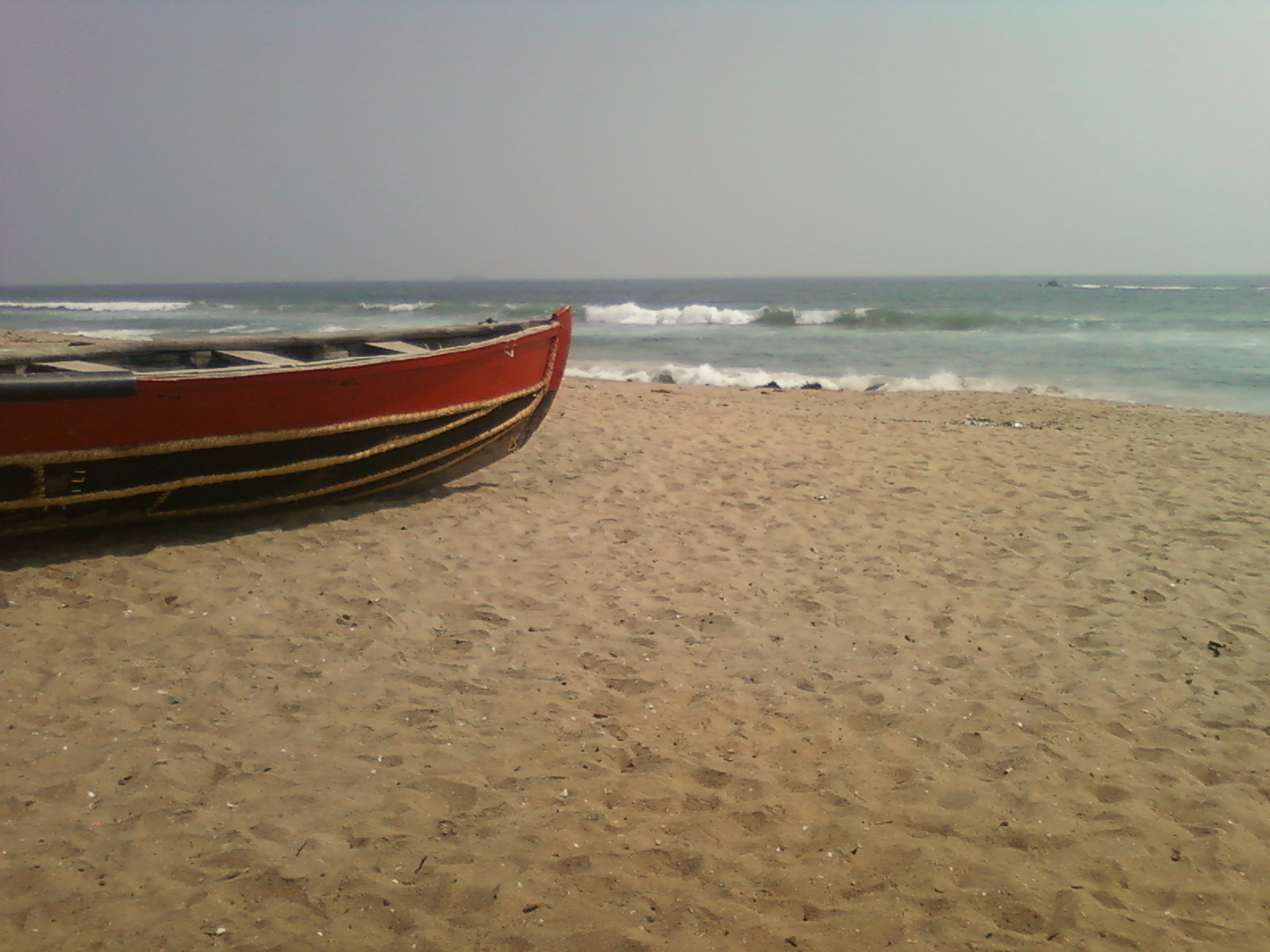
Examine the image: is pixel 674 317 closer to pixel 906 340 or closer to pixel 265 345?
pixel 906 340

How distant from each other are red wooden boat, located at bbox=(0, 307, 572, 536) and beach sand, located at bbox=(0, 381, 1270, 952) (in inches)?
11.5

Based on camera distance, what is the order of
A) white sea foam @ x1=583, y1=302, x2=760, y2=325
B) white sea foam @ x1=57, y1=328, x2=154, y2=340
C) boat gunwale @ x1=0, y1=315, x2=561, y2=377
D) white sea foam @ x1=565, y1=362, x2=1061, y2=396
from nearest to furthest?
boat gunwale @ x1=0, y1=315, x2=561, y2=377, white sea foam @ x1=565, y1=362, x2=1061, y2=396, white sea foam @ x1=57, y1=328, x2=154, y2=340, white sea foam @ x1=583, y1=302, x2=760, y2=325

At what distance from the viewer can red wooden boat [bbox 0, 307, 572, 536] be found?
436 cm

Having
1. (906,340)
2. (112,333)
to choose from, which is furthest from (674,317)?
(112,333)

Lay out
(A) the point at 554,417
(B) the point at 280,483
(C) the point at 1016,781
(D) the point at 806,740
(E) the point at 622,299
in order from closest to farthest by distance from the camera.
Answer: (C) the point at 1016,781, (D) the point at 806,740, (B) the point at 280,483, (A) the point at 554,417, (E) the point at 622,299

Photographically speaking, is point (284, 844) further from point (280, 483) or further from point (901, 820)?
point (280, 483)

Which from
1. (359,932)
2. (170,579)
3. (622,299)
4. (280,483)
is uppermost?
(622,299)

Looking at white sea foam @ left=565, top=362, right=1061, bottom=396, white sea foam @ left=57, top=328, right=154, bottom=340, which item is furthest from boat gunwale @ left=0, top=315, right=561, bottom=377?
white sea foam @ left=57, top=328, right=154, bottom=340

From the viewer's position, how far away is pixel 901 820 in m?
2.88

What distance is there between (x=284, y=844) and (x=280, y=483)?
9.88 feet

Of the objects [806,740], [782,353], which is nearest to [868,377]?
[782,353]

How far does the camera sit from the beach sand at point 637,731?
245 centimetres

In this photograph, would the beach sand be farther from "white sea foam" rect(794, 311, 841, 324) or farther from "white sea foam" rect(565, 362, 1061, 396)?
"white sea foam" rect(794, 311, 841, 324)

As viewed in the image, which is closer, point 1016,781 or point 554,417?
point 1016,781
